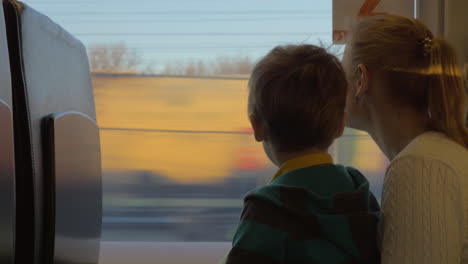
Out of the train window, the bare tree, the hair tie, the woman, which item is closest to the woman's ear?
the woman

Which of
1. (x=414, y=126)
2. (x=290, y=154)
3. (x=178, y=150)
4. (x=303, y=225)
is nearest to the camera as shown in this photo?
(x=303, y=225)

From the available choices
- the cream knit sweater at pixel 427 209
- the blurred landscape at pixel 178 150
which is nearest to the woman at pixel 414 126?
the cream knit sweater at pixel 427 209

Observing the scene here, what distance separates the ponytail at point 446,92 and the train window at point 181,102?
3.33 feet

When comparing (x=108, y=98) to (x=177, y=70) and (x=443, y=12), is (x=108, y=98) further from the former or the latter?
(x=443, y=12)

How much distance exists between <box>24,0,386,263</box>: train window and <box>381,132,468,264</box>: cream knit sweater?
112 cm

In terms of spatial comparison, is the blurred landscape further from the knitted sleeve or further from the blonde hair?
the knitted sleeve

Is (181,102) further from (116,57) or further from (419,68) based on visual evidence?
(419,68)

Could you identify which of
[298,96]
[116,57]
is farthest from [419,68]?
[116,57]

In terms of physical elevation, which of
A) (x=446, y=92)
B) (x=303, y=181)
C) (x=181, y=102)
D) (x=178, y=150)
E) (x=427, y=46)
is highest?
(x=427, y=46)

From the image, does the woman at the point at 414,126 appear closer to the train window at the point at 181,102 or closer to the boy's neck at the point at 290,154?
the boy's neck at the point at 290,154

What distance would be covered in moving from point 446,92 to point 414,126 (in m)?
0.13

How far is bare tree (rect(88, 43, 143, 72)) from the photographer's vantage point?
2.25 metres

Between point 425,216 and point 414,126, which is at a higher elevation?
point 414,126

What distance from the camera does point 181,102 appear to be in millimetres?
2242
